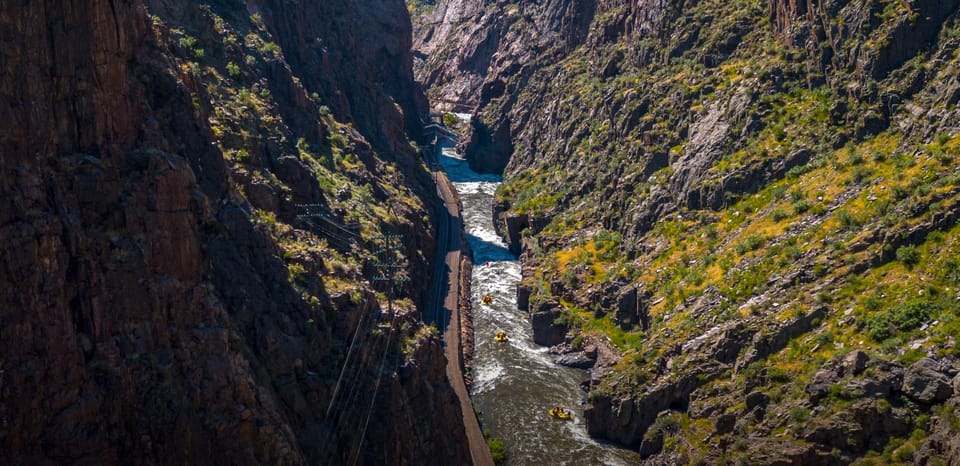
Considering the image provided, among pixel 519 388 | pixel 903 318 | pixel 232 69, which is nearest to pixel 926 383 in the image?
pixel 903 318

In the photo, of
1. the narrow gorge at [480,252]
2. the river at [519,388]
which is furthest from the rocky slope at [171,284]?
the river at [519,388]

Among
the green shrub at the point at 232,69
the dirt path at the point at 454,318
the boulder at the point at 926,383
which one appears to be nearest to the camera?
the boulder at the point at 926,383

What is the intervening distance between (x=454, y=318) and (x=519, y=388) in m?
14.5

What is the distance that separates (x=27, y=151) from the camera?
48.7 metres

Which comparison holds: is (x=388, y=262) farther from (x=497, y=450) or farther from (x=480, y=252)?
(x=480, y=252)

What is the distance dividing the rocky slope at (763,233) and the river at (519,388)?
7.58ft

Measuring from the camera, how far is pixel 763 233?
3401 inches

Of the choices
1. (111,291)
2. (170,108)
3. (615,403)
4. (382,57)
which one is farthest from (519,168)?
(111,291)

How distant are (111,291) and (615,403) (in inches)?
1729

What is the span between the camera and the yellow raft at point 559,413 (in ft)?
278

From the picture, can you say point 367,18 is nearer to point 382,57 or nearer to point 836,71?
point 382,57

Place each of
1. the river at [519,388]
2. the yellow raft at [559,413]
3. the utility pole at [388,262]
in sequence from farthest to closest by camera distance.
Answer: the yellow raft at [559,413] < the utility pole at [388,262] < the river at [519,388]

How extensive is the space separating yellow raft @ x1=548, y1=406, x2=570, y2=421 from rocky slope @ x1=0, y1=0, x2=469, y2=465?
40.9ft

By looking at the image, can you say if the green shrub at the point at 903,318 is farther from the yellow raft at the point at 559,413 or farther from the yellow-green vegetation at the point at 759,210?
the yellow raft at the point at 559,413
